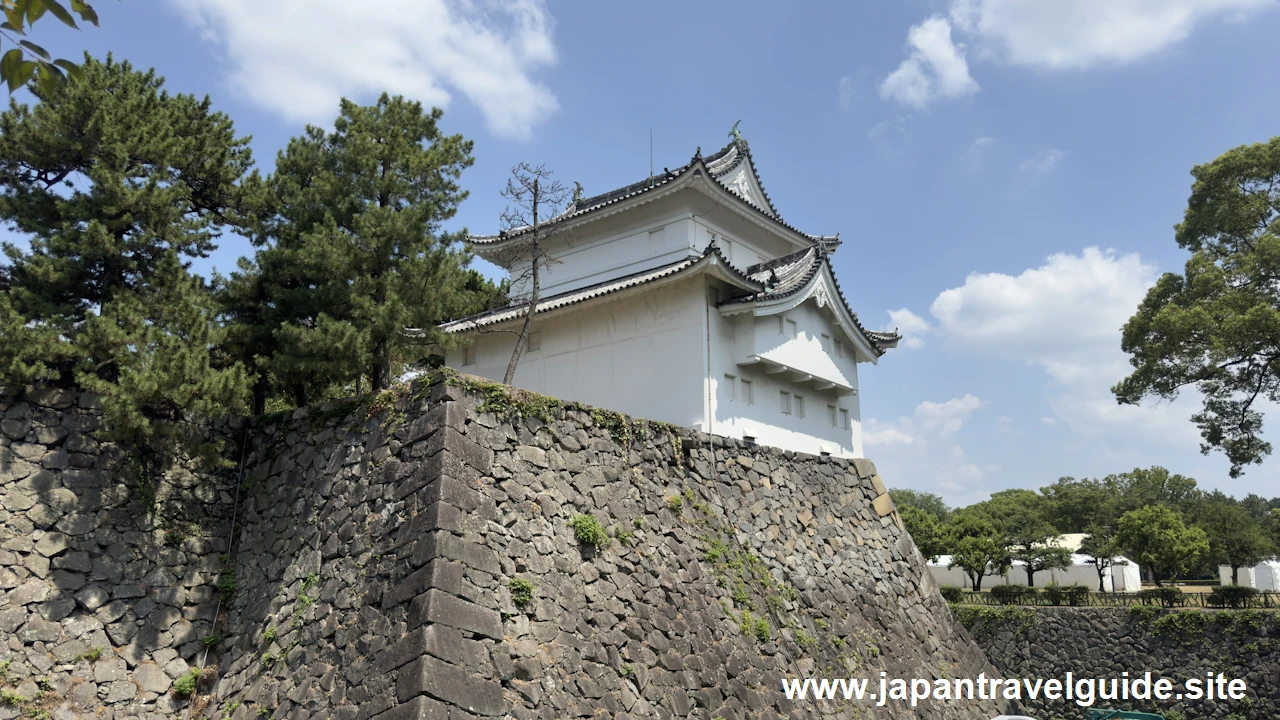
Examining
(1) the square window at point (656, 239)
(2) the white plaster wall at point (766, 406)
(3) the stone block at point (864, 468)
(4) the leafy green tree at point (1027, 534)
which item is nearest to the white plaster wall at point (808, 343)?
(2) the white plaster wall at point (766, 406)

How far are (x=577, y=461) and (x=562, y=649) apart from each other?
8.14 feet

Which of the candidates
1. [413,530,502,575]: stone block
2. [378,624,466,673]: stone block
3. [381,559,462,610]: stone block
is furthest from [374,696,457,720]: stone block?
[413,530,502,575]: stone block

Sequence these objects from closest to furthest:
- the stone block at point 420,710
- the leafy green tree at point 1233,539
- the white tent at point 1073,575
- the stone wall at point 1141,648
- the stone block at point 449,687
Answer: the stone block at point 420,710 → the stone block at point 449,687 → the stone wall at point 1141,648 → the white tent at point 1073,575 → the leafy green tree at point 1233,539

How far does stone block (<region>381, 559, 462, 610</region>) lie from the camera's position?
24.3 feet

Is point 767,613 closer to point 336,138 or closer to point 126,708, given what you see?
point 126,708

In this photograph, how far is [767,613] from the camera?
1161cm

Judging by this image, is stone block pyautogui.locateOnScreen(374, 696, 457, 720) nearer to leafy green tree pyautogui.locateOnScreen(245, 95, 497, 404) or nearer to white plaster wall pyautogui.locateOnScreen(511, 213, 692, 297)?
leafy green tree pyautogui.locateOnScreen(245, 95, 497, 404)

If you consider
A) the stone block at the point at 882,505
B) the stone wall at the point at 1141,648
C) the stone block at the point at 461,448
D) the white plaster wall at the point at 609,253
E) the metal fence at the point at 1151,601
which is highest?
Answer: the white plaster wall at the point at 609,253

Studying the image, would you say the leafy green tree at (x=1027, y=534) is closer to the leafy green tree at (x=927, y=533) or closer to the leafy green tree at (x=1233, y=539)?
the leafy green tree at (x=927, y=533)

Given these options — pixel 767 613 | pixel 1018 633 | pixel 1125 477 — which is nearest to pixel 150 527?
pixel 767 613

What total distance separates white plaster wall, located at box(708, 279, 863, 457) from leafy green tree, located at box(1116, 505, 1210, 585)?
21.7 meters

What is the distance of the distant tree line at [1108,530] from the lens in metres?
33.0

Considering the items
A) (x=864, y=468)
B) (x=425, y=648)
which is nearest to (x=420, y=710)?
(x=425, y=648)

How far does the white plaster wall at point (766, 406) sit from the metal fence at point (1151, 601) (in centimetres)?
1013
